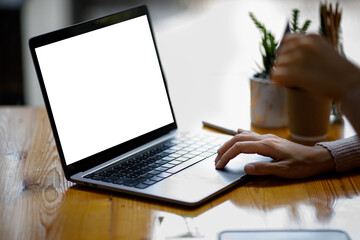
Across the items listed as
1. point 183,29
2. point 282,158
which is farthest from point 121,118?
point 183,29

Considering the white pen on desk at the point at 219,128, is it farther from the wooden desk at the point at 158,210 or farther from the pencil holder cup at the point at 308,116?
the wooden desk at the point at 158,210

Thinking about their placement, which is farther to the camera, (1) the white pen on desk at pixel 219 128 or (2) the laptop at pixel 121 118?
(1) the white pen on desk at pixel 219 128

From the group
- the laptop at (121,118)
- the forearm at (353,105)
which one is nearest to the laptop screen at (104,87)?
the laptop at (121,118)

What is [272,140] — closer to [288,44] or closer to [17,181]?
[288,44]

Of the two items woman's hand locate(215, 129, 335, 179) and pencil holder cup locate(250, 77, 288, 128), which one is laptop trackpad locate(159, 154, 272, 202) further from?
pencil holder cup locate(250, 77, 288, 128)

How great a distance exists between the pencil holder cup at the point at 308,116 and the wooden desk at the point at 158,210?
21 centimetres

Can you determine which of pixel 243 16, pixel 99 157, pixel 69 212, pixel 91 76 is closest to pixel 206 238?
pixel 69 212

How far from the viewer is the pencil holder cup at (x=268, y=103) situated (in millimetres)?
1443

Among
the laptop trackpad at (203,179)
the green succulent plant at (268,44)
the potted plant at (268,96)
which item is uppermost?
the green succulent plant at (268,44)

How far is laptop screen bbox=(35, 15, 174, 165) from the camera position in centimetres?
113

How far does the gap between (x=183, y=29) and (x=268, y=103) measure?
3080 mm

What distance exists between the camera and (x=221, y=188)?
41.3 inches

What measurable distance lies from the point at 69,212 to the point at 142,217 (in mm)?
127

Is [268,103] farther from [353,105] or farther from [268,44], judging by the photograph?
[353,105]
